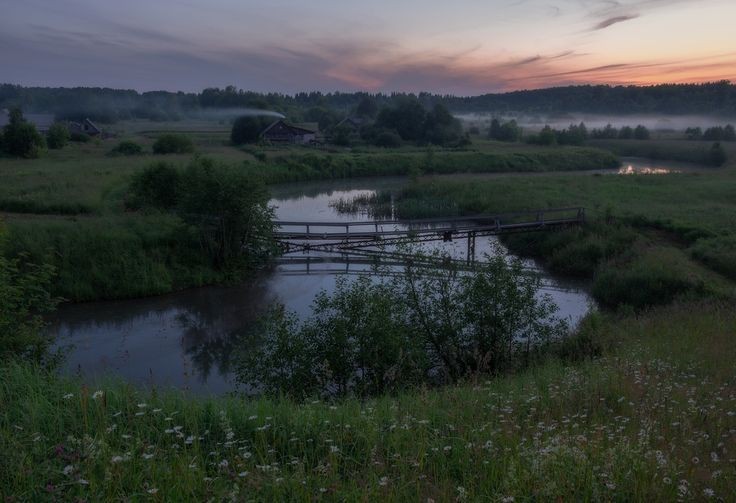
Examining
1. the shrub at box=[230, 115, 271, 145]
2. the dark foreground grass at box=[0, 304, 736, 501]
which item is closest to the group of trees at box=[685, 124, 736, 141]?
the shrub at box=[230, 115, 271, 145]

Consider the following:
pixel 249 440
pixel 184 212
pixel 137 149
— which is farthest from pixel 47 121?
pixel 249 440

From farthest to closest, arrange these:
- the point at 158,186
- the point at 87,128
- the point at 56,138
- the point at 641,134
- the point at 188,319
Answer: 1. the point at 641,134
2. the point at 87,128
3. the point at 56,138
4. the point at 158,186
5. the point at 188,319

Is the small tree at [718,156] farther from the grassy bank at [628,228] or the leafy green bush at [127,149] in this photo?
the leafy green bush at [127,149]

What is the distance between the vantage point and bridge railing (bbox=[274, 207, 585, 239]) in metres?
26.5

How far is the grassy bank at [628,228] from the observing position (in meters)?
20.3

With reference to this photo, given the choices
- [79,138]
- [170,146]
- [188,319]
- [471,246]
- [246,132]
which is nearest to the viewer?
[188,319]

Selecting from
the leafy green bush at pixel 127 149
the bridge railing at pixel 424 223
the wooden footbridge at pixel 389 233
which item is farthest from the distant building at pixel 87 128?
the wooden footbridge at pixel 389 233

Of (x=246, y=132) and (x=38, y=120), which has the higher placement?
(x=38, y=120)

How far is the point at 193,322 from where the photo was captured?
1861 centimetres

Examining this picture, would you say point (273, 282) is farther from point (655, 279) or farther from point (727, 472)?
point (727, 472)

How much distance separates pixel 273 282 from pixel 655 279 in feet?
46.0

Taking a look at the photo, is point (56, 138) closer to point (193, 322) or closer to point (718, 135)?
point (193, 322)

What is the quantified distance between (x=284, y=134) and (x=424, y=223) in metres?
48.0

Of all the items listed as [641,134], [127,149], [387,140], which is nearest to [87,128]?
[127,149]
